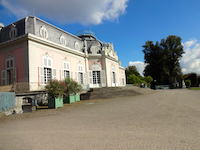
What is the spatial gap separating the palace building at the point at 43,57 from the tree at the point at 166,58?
26773mm

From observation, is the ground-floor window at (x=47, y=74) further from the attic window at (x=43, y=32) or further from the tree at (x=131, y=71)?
the tree at (x=131, y=71)

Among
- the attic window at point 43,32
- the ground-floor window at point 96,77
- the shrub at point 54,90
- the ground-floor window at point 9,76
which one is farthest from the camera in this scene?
the ground-floor window at point 96,77

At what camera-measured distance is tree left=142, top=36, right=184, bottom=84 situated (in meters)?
41.0

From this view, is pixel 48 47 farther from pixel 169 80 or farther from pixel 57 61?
pixel 169 80

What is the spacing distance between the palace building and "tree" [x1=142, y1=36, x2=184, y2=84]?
26.8 meters

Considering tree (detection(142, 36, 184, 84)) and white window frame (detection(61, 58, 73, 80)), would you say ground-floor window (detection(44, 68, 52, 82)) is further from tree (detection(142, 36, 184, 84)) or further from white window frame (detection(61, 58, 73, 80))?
tree (detection(142, 36, 184, 84))

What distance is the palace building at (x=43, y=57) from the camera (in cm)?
1289

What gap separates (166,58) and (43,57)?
118ft

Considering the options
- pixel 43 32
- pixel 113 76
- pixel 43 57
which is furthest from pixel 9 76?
pixel 113 76

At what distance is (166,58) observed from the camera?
4038cm

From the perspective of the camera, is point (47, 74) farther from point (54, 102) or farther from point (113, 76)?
point (113, 76)

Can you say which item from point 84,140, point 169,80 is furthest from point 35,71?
point 169,80

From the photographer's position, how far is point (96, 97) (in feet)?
48.1

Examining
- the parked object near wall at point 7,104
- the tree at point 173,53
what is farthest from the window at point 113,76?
the tree at point 173,53
